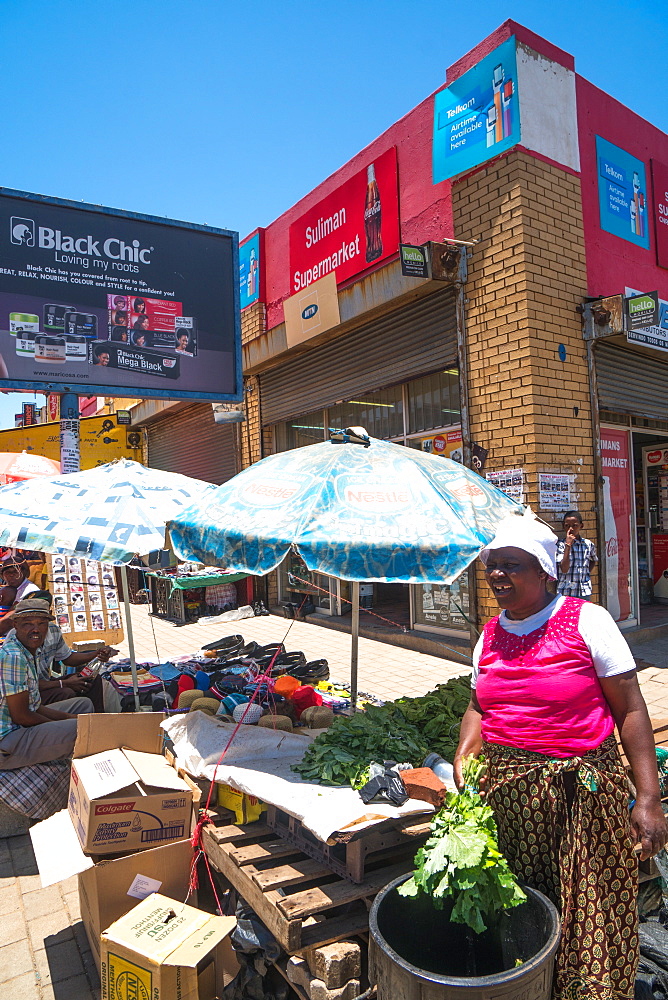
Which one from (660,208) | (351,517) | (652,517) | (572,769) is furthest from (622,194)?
(572,769)

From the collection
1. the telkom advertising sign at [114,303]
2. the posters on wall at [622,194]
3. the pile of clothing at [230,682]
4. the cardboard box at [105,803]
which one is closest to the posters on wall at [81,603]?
the pile of clothing at [230,682]

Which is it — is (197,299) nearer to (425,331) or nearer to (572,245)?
(425,331)

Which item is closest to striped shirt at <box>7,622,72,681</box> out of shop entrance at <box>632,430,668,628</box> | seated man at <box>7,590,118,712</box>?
seated man at <box>7,590,118,712</box>

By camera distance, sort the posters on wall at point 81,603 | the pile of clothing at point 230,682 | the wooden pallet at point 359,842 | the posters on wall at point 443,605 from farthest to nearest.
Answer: the posters on wall at point 81,603
the posters on wall at point 443,605
the pile of clothing at point 230,682
the wooden pallet at point 359,842

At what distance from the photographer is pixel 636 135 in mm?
9070

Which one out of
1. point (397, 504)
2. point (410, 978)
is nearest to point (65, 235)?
point (397, 504)

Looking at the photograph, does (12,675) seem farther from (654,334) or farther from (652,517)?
(652,517)

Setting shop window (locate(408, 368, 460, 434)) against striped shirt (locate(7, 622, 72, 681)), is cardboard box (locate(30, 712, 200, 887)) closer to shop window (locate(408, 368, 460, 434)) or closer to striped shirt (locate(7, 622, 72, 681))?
striped shirt (locate(7, 622, 72, 681))

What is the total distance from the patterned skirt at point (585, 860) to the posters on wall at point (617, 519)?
6.38 meters

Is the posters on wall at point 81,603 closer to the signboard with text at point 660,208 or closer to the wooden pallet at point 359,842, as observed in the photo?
the wooden pallet at point 359,842

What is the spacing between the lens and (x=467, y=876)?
2.03 m

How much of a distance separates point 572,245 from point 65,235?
674 centimetres

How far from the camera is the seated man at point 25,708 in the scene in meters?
4.07

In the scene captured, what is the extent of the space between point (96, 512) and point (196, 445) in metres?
11.4
